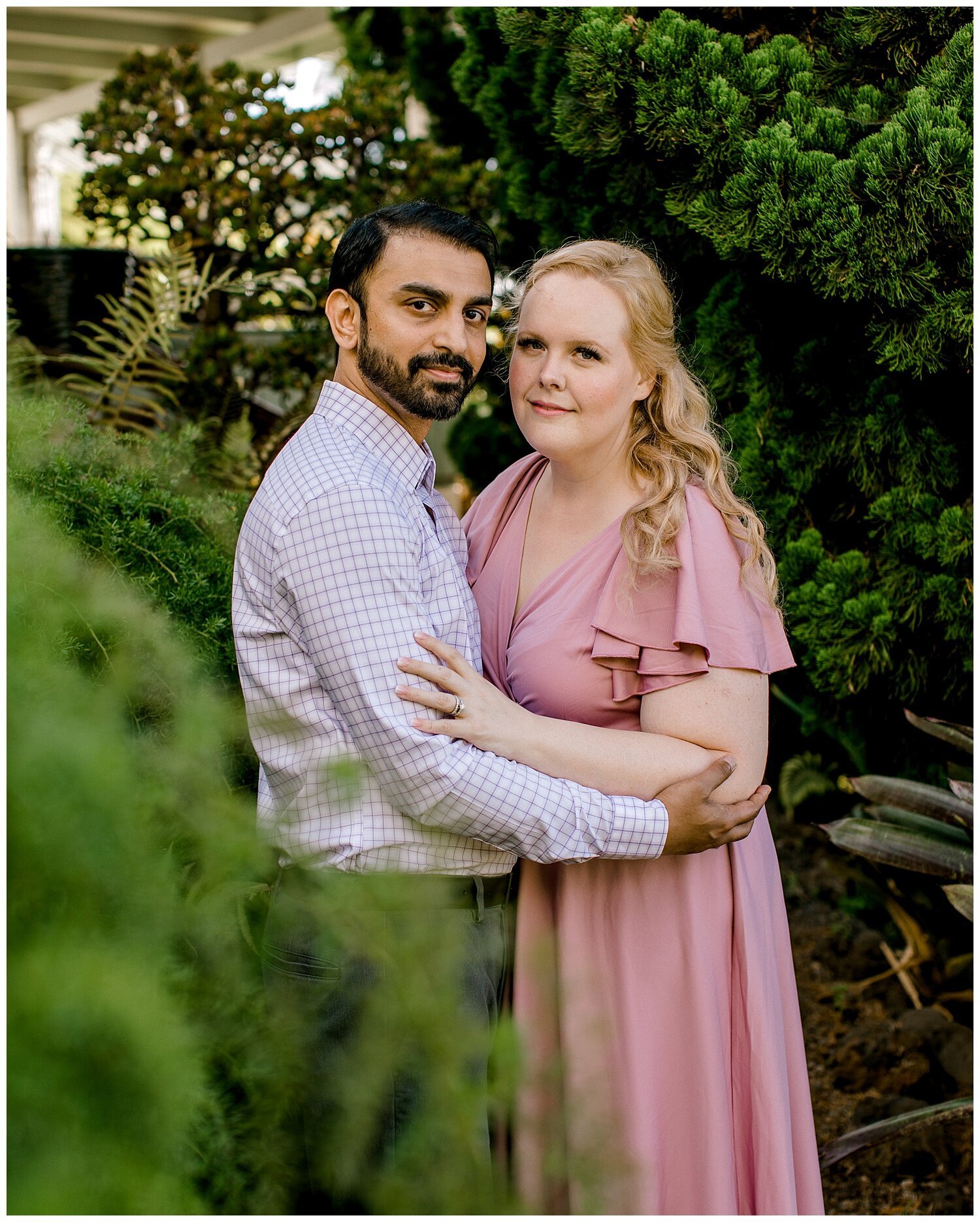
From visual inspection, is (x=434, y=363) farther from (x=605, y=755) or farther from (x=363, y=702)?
(x=605, y=755)

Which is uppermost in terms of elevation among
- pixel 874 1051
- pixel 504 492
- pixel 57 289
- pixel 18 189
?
pixel 18 189

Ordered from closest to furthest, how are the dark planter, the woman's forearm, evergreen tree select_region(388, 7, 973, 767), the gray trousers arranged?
the gray trousers → the woman's forearm → evergreen tree select_region(388, 7, 973, 767) → the dark planter

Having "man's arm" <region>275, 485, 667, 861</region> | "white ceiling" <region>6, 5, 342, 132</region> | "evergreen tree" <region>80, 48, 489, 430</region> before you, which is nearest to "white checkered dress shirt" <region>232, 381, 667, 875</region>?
"man's arm" <region>275, 485, 667, 861</region>

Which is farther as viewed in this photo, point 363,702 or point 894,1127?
point 894,1127

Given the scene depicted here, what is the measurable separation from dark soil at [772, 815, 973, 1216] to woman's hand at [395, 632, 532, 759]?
186 centimetres

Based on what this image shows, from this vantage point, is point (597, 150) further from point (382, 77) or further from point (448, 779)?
point (448, 779)

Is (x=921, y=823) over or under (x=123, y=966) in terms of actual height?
under

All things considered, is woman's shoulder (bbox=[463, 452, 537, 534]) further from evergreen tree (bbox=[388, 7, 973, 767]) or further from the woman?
evergreen tree (bbox=[388, 7, 973, 767])

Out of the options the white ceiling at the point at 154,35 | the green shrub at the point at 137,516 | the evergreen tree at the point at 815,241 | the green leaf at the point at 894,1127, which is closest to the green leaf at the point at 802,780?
the evergreen tree at the point at 815,241

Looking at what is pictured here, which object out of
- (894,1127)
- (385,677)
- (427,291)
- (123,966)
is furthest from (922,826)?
(123,966)

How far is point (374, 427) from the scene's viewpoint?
6.53 feet

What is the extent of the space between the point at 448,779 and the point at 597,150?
6.07ft

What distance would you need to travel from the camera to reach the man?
1713 millimetres

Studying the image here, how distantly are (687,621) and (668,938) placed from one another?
0.62m
